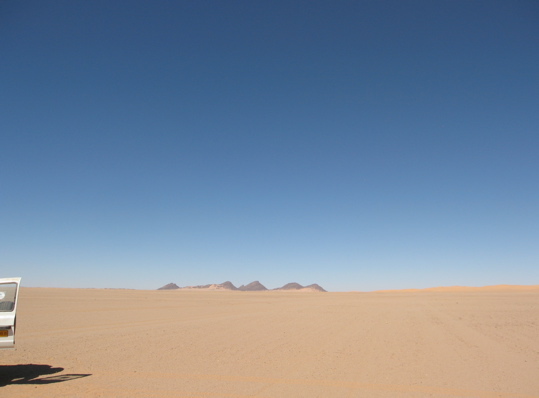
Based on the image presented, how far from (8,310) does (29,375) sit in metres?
2.16

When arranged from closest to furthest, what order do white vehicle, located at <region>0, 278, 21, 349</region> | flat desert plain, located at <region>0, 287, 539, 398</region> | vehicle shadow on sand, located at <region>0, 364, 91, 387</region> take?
white vehicle, located at <region>0, 278, 21, 349</region>, flat desert plain, located at <region>0, 287, 539, 398</region>, vehicle shadow on sand, located at <region>0, 364, 91, 387</region>

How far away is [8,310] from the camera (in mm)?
8195

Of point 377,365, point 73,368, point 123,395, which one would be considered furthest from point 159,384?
point 377,365

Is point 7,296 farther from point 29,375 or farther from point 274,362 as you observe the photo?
point 274,362

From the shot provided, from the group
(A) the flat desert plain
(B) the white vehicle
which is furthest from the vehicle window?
(A) the flat desert plain

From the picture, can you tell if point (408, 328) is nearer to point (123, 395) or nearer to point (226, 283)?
point (123, 395)

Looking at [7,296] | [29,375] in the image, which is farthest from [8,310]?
[29,375]

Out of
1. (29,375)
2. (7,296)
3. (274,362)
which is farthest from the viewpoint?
(274,362)

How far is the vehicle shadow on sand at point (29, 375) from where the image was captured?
28.1 ft

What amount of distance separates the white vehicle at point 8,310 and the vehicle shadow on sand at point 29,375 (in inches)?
53.4

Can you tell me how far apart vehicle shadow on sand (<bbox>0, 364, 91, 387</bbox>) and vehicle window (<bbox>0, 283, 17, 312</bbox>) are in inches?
69.4

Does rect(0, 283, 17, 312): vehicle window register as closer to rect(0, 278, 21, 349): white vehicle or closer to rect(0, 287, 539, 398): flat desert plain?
rect(0, 278, 21, 349): white vehicle

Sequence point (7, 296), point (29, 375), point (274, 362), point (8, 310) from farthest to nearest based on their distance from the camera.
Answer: point (274, 362)
point (29, 375)
point (7, 296)
point (8, 310)

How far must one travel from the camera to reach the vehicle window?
8.22m
